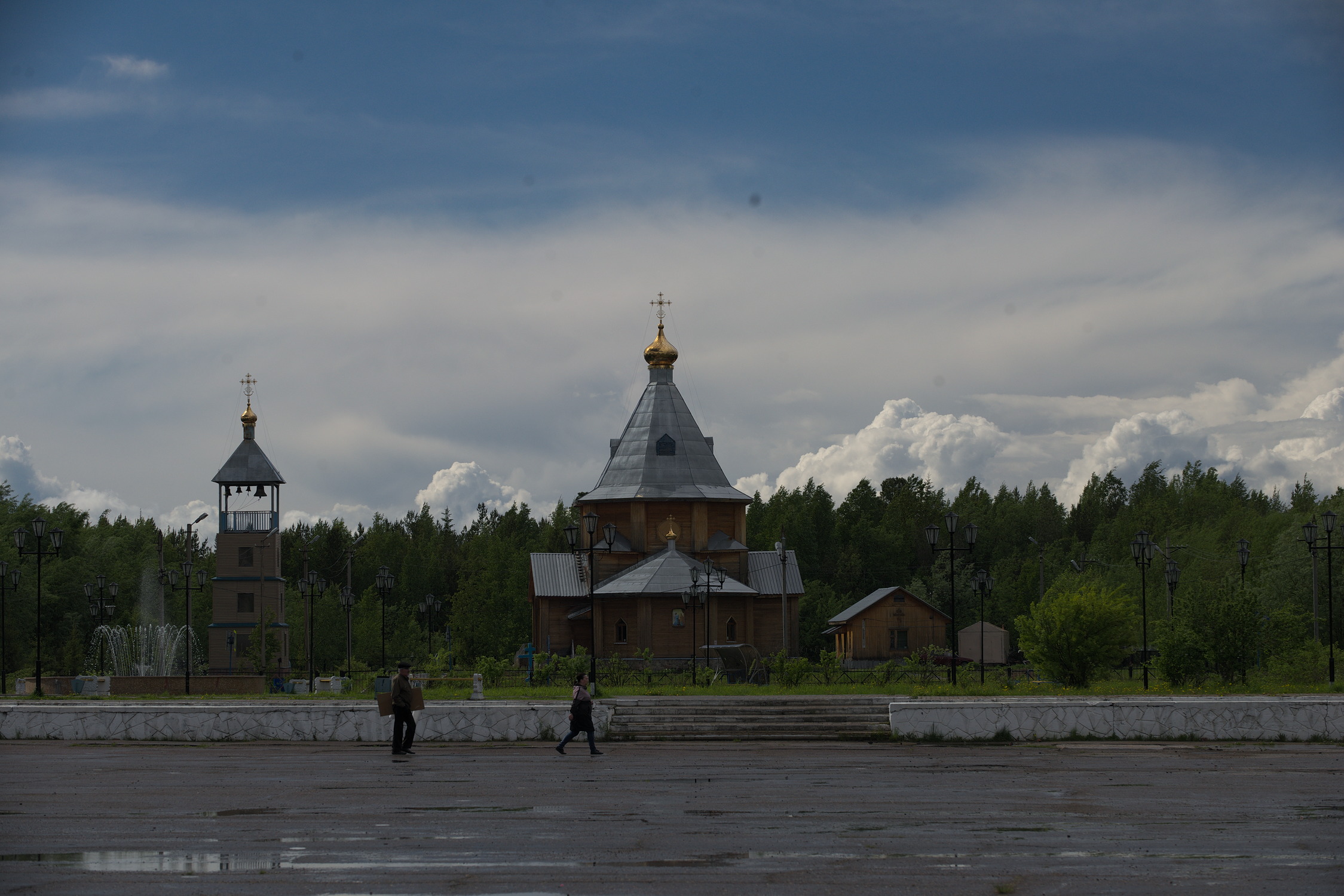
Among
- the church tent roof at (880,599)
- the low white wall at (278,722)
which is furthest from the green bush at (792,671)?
the church tent roof at (880,599)

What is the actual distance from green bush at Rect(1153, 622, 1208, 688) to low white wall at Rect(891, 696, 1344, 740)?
7.09 meters

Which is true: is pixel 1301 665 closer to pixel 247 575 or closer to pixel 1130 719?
pixel 1130 719

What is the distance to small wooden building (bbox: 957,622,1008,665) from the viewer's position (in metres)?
66.6

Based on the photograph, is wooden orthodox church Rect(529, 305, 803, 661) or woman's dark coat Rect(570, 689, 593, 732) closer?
woman's dark coat Rect(570, 689, 593, 732)

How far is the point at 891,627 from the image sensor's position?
2365 inches

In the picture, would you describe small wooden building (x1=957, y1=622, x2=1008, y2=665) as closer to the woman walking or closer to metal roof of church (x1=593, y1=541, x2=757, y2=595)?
metal roof of church (x1=593, y1=541, x2=757, y2=595)

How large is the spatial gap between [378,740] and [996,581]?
70.4 m

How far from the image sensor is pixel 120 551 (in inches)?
3383

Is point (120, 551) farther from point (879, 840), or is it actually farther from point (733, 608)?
point (879, 840)

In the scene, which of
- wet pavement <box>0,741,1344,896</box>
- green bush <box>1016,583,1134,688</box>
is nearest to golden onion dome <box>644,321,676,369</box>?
green bush <box>1016,583,1134,688</box>

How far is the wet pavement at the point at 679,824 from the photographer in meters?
8.93

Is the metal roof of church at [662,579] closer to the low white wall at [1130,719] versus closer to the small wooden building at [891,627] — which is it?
the small wooden building at [891,627]

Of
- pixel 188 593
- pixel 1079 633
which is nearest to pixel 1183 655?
pixel 1079 633

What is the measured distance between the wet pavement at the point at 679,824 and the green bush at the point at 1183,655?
1036 cm
